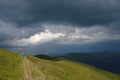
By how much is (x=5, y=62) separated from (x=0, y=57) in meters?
11.5

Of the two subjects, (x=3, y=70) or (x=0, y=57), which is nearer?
(x=3, y=70)

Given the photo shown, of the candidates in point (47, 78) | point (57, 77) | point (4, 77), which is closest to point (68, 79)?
point (57, 77)

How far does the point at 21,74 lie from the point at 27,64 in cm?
2141

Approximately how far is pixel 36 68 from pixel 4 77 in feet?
87.5

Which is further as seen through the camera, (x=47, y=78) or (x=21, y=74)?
(x=47, y=78)

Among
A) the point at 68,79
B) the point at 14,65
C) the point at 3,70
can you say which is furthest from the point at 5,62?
the point at 68,79

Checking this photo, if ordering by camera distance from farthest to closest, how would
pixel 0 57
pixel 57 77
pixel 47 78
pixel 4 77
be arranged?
pixel 0 57, pixel 57 77, pixel 47 78, pixel 4 77


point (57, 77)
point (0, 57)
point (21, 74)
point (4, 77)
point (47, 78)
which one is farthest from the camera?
point (0, 57)

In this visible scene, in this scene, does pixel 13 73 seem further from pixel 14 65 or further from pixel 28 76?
pixel 14 65

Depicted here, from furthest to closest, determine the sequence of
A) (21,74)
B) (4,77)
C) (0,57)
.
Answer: (0,57)
(21,74)
(4,77)

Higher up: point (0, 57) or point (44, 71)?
point (0, 57)

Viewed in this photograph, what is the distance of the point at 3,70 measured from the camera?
9431 cm

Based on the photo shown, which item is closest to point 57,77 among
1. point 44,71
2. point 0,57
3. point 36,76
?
point 44,71

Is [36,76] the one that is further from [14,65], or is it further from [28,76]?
[14,65]
